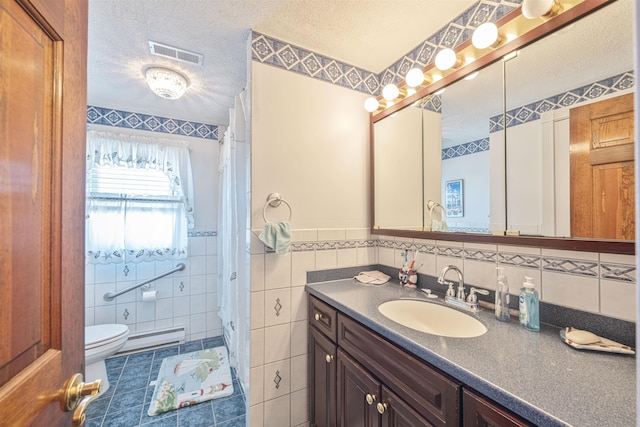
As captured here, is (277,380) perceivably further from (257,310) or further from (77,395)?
(77,395)

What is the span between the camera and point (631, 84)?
755 millimetres

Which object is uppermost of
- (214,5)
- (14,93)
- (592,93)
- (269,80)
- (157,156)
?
(214,5)

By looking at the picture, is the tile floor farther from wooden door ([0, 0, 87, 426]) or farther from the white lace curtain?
wooden door ([0, 0, 87, 426])

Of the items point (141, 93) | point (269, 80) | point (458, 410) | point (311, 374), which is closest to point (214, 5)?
point (269, 80)

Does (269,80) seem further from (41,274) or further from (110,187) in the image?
(110,187)

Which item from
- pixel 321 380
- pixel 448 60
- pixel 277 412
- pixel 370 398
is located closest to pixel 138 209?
pixel 277 412

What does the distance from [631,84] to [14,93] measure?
1.50 m

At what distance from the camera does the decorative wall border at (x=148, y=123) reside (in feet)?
7.70

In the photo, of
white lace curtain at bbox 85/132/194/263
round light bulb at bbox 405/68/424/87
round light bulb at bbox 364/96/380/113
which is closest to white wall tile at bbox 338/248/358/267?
round light bulb at bbox 364/96/380/113

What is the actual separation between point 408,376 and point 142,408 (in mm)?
1894

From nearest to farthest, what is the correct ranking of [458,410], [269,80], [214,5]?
[458,410] → [214,5] → [269,80]

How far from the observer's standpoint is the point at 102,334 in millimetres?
1989

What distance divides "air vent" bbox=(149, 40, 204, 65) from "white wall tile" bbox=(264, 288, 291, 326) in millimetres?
1571

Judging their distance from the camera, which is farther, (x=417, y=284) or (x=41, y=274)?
(x=417, y=284)
